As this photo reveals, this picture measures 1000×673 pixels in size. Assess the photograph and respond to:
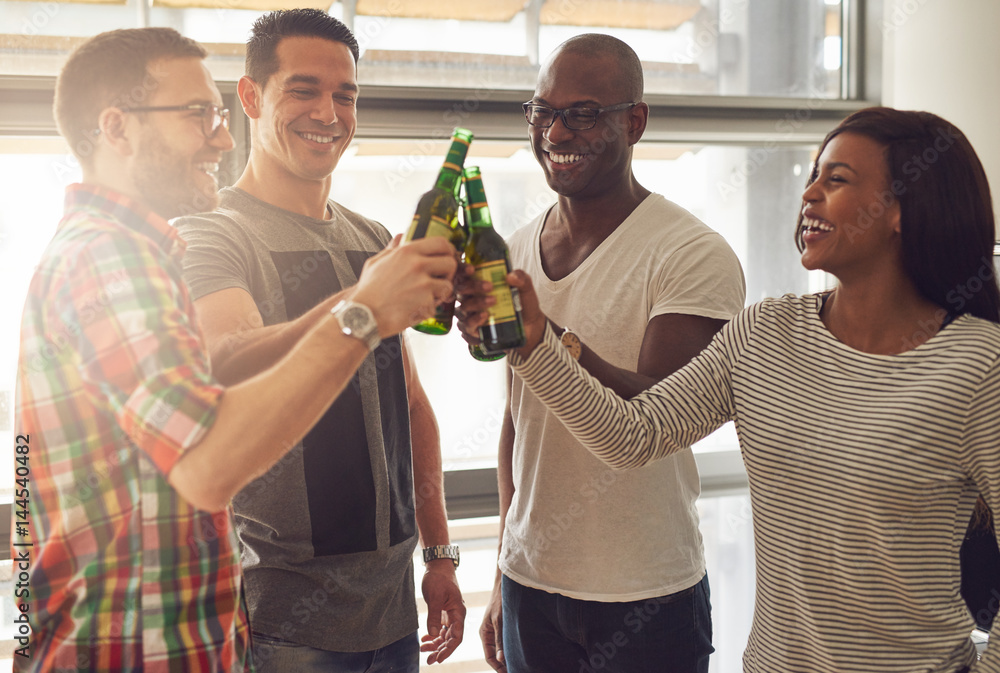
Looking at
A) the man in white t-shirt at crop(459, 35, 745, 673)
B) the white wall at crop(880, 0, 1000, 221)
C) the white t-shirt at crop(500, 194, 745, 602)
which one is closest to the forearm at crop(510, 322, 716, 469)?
the man in white t-shirt at crop(459, 35, 745, 673)

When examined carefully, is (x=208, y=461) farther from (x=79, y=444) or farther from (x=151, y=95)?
(x=151, y=95)

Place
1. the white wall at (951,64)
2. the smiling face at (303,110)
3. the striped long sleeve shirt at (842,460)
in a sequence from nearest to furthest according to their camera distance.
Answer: the striped long sleeve shirt at (842,460) → the smiling face at (303,110) → the white wall at (951,64)

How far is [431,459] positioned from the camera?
166 centimetres

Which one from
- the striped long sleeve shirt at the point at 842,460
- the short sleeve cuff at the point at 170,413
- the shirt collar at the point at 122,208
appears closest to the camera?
the short sleeve cuff at the point at 170,413

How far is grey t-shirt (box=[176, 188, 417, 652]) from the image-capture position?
4.35ft

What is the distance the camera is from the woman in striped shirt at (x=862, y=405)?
3.57 feet

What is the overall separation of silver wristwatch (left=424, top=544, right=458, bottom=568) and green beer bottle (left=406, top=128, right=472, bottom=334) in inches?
25.3

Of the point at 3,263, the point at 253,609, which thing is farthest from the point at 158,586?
the point at 3,263

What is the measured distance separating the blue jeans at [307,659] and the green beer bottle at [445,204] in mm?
644

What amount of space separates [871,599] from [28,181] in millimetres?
2225

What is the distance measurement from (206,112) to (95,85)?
0.14 meters

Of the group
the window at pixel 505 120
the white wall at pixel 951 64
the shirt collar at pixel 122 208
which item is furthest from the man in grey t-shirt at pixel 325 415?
the white wall at pixel 951 64

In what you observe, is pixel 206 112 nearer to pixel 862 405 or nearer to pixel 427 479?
pixel 427 479

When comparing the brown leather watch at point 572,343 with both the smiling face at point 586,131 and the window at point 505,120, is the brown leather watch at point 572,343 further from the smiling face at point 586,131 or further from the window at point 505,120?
the window at point 505,120
